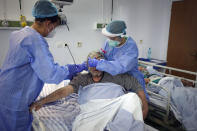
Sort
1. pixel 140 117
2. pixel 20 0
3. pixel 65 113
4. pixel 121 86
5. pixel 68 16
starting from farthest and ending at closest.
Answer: pixel 68 16 < pixel 20 0 < pixel 121 86 < pixel 65 113 < pixel 140 117

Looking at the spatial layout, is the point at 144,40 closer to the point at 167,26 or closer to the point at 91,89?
the point at 167,26

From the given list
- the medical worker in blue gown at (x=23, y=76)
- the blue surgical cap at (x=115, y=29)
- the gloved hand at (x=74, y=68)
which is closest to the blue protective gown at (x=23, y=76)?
the medical worker in blue gown at (x=23, y=76)

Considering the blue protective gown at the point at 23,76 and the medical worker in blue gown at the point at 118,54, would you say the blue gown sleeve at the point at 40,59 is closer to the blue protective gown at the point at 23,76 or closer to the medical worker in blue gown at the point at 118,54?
the blue protective gown at the point at 23,76

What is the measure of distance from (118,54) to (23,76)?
0.94m

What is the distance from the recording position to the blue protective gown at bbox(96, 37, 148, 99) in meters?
1.43

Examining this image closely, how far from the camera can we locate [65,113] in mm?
1402

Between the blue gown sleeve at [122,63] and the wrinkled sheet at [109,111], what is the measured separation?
137mm

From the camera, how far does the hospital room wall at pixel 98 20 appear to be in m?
2.71

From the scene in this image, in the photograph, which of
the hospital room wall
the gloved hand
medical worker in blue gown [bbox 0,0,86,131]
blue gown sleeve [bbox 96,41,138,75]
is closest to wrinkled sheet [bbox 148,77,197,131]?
blue gown sleeve [bbox 96,41,138,75]

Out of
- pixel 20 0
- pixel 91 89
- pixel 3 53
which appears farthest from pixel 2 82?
pixel 20 0

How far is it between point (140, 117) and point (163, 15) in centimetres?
331

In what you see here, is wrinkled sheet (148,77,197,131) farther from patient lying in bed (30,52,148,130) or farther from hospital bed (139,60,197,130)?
patient lying in bed (30,52,148,130)

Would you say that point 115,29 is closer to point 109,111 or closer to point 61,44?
point 109,111

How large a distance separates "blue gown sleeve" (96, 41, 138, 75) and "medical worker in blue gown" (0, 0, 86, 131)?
41cm
